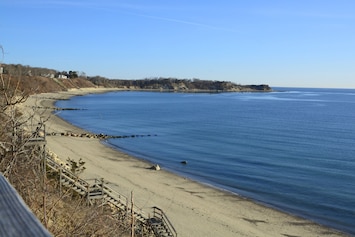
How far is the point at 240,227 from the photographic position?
2305 centimetres

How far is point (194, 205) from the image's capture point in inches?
1057

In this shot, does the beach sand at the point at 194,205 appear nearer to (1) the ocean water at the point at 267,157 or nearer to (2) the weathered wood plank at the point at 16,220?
(1) the ocean water at the point at 267,157

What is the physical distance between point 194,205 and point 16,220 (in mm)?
26021

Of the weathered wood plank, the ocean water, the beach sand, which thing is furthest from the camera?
the ocean water

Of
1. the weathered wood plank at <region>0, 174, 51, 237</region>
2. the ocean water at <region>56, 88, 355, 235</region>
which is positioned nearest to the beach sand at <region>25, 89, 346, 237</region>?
the ocean water at <region>56, 88, 355, 235</region>

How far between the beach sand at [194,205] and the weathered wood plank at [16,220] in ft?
49.3

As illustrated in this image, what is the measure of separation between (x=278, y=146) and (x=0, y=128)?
154 feet

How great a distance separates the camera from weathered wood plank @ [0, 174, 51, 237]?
1.45 m

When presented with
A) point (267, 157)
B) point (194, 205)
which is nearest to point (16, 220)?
point (194, 205)

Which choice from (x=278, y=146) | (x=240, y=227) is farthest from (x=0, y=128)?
(x=278, y=146)

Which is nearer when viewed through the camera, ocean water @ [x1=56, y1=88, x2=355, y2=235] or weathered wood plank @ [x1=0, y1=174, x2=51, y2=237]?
weathered wood plank @ [x1=0, y1=174, x2=51, y2=237]

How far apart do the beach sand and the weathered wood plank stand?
15035 millimetres

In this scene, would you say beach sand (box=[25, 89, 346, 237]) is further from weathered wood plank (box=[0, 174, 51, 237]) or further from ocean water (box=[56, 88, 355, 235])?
weathered wood plank (box=[0, 174, 51, 237])

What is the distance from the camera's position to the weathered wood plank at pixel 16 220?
1.45 meters
